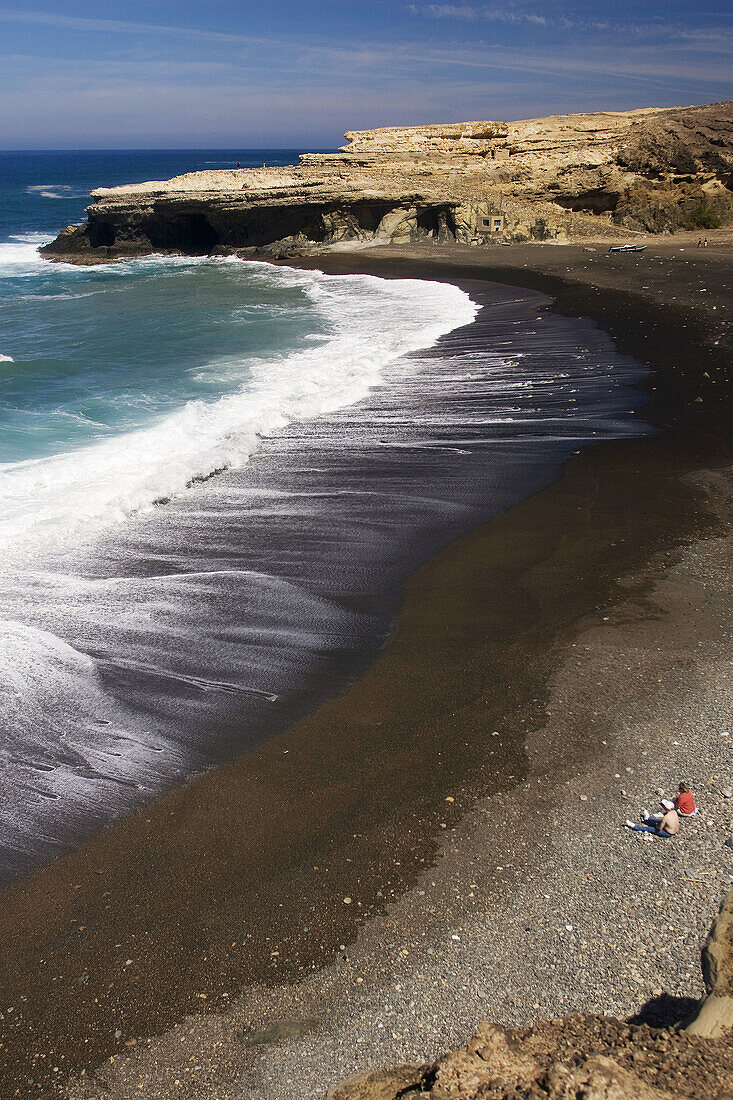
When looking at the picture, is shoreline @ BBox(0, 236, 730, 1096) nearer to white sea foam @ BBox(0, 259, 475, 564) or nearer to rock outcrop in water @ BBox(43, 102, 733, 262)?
white sea foam @ BBox(0, 259, 475, 564)

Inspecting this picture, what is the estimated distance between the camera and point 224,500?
11078 millimetres

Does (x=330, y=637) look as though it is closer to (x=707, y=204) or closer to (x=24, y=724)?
(x=24, y=724)

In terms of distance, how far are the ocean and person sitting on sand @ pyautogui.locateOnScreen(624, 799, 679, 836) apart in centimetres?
301

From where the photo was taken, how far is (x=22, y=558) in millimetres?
9461

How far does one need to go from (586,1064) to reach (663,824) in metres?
2.56

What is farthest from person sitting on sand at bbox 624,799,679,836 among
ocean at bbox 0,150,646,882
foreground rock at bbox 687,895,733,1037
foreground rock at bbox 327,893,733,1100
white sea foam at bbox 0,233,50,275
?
white sea foam at bbox 0,233,50,275

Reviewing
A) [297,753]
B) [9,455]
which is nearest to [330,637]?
[297,753]

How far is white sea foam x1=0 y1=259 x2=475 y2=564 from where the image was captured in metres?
10.5

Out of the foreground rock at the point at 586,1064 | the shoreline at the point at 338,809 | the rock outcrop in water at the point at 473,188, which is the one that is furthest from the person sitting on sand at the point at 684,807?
the rock outcrop in water at the point at 473,188

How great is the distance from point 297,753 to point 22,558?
207 inches

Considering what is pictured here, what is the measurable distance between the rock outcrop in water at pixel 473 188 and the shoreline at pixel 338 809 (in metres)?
30.3

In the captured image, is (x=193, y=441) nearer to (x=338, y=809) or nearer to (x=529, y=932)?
(x=338, y=809)

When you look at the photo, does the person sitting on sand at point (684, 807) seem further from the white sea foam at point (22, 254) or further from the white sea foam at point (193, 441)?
the white sea foam at point (22, 254)

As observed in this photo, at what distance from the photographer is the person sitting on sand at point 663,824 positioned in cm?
514
